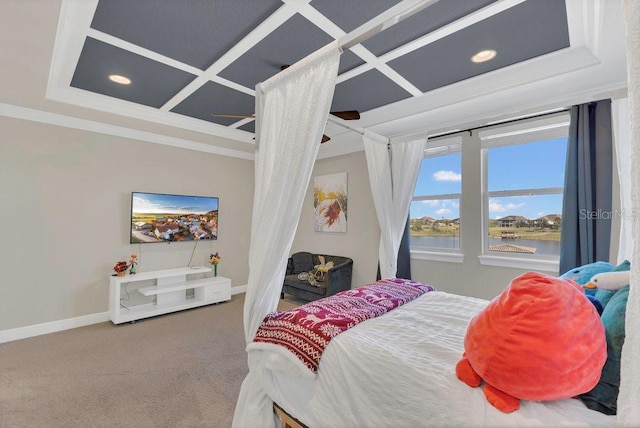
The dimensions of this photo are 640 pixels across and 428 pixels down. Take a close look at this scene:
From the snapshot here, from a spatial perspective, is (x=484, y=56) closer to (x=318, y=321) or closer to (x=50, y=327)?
(x=318, y=321)

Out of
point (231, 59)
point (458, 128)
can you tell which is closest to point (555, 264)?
point (458, 128)

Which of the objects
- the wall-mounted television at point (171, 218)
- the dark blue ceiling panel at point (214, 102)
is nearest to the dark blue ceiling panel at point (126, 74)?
the dark blue ceiling panel at point (214, 102)

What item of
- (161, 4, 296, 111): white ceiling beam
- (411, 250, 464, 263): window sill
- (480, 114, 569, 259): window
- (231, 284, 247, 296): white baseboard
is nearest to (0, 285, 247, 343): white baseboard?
(231, 284, 247, 296): white baseboard

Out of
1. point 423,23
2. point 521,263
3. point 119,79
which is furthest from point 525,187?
point 119,79

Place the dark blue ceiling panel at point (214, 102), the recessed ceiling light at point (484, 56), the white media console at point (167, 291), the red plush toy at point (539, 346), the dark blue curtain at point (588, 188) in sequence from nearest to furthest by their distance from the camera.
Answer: the red plush toy at point (539, 346), the recessed ceiling light at point (484, 56), the dark blue curtain at point (588, 188), the dark blue ceiling panel at point (214, 102), the white media console at point (167, 291)

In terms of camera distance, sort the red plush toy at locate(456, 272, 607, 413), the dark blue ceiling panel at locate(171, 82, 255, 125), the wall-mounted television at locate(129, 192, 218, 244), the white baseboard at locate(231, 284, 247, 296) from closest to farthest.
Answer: the red plush toy at locate(456, 272, 607, 413) → the dark blue ceiling panel at locate(171, 82, 255, 125) → the wall-mounted television at locate(129, 192, 218, 244) → the white baseboard at locate(231, 284, 247, 296)

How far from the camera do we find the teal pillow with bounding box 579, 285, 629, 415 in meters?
1.06

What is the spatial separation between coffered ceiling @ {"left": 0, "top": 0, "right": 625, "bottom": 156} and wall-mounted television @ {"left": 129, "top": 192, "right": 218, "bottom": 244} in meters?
1.24

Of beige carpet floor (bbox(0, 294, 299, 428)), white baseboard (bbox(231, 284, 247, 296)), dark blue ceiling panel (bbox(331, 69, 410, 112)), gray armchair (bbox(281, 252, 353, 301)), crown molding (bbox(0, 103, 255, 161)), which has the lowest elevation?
beige carpet floor (bbox(0, 294, 299, 428))

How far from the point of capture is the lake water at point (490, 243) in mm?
3301

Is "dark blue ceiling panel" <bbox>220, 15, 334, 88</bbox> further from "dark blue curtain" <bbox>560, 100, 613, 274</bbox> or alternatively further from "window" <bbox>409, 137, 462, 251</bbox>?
"dark blue curtain" <bbox>560, 100, 613, 274</bbox>

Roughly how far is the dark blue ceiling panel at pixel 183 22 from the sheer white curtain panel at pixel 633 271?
1761 mm

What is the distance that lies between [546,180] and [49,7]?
461 cm

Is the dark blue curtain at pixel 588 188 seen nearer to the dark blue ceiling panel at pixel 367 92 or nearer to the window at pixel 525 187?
the window at pixel 525 187
